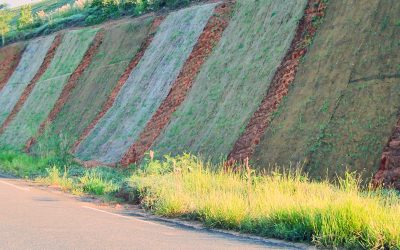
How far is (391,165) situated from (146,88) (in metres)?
16.7

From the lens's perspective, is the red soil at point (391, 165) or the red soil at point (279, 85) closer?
the red soil at point (391, 165)

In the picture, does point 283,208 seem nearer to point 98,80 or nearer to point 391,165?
point 391,165

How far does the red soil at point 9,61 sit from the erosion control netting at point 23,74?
1.95 feet

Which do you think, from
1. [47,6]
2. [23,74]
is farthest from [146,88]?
[47,6]

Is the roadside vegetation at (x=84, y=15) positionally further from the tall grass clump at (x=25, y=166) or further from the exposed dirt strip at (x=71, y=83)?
the tall grass clump at (x=25, y=166)

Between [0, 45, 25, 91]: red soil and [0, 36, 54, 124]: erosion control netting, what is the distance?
594 mm

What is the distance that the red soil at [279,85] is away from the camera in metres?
18.3

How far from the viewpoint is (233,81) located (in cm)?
2233

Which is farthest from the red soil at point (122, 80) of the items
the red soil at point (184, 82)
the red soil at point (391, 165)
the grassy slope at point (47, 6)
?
the grassy slope at point (47, 6)

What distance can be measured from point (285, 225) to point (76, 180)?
10.9 m

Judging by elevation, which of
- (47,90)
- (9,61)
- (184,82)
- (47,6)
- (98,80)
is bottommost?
→ (184,82)

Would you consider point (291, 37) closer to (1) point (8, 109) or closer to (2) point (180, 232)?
(2) point (180, 232)

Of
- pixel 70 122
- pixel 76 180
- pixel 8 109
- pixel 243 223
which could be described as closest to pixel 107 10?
pixel 8 109

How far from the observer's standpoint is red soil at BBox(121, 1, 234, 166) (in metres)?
24.1
